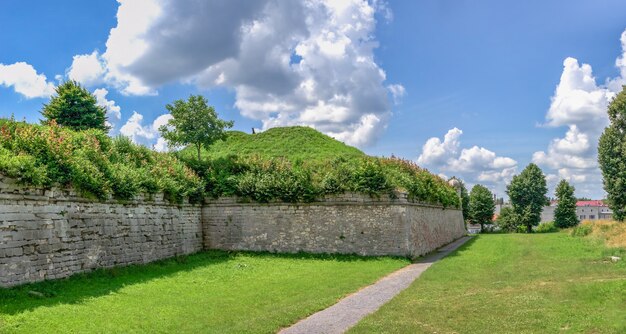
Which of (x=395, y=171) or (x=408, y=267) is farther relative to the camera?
(x=395, y=171)

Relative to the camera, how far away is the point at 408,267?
19.2 metres

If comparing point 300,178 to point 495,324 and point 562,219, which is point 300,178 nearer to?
point 495,324

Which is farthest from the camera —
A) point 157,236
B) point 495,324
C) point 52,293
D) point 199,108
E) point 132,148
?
point 199,108

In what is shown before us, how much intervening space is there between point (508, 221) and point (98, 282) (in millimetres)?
55792

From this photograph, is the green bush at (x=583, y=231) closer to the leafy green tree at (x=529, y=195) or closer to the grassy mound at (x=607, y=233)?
the grassy mound at (x=607, y=233)

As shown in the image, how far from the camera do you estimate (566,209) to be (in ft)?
184

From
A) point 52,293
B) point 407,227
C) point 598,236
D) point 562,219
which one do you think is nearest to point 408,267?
point 407,227

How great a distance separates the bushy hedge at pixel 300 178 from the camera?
70.9ft

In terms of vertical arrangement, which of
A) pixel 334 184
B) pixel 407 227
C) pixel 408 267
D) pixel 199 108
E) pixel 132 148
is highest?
pixel 199 108

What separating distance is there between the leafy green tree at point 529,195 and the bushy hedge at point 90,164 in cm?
4688

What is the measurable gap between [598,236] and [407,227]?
13.2 metres

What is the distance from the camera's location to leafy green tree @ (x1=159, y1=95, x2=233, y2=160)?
2548cm

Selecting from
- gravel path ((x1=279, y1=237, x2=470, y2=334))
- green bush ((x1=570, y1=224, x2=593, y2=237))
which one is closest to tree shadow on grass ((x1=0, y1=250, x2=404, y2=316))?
gravel path ((x1=279, y1=237, x2=470, y2=334))

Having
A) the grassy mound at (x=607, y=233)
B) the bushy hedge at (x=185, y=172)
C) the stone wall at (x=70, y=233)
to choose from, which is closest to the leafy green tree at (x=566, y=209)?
the grassy mound at (x=607, y=233)
